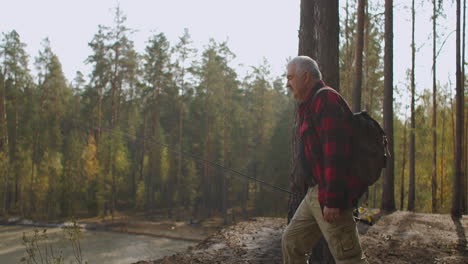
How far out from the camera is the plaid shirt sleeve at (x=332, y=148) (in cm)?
231

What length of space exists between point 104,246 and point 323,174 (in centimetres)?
2253

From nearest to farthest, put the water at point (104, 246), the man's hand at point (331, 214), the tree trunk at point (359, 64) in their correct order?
the man's hand at point (331, 214), the tree trunk at point (359, 64), the water at point (104, 246)

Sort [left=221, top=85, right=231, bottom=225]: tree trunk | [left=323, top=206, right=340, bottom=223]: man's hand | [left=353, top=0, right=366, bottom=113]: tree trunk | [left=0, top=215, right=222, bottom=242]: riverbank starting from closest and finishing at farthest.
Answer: [left=323, top=206, right=340, bottom=223]: man's hand, [left=353, top=0, right=366, bottom=113]: tree trunk, [left=0, top=215, right=222, bottom=242]: riverbank, [left=221, top=85, right=231, bottom=225]: tree trunk

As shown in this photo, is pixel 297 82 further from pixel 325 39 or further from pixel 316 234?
pixel 325 39

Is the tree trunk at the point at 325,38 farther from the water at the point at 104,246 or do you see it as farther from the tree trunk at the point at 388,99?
the water at the point at 104,246

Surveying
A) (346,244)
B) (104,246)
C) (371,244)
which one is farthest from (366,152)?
(104,246)

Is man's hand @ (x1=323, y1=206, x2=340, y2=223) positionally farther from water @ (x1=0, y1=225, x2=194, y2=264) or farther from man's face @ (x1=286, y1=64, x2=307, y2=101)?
water @ (x1=0, y1=225, x2=194, y2=264)

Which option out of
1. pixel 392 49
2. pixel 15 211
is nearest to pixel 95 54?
pixel 15 211

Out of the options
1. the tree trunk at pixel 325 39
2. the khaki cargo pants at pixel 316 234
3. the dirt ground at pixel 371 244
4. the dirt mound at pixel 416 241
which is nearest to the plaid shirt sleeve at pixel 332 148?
the khaki cargo pants at pixel 316 234

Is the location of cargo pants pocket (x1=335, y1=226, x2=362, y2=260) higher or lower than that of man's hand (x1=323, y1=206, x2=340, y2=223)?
lower

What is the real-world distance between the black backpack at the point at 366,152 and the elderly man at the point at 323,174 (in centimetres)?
6

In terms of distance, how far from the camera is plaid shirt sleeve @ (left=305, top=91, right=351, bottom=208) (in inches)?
90.9

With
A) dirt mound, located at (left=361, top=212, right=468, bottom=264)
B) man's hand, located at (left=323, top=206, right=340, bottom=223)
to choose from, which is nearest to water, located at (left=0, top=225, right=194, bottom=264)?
dirt mound, located at (left=361, top=212, right=468, bottom=264)

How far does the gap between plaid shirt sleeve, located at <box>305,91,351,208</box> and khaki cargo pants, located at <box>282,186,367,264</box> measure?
0.12 m
